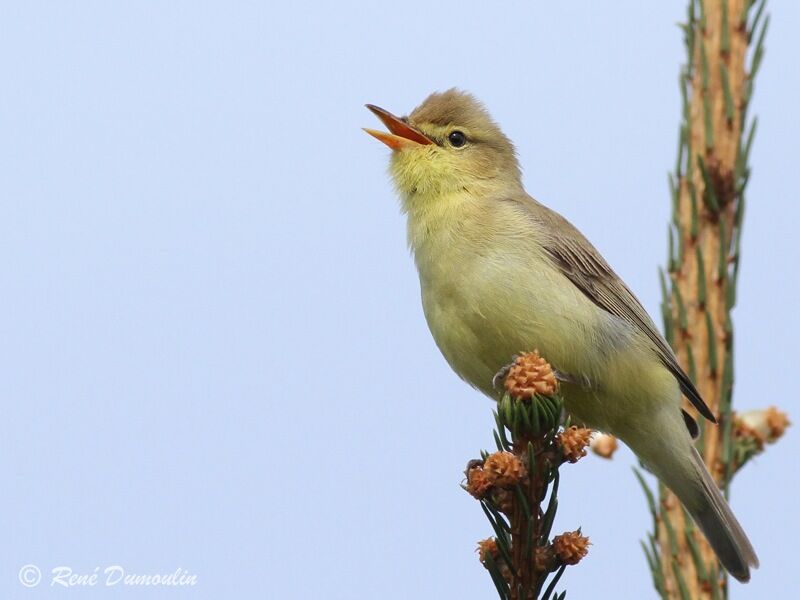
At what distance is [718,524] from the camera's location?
4312 mm

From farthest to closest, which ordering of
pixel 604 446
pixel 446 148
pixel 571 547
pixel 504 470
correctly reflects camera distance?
pixel 446 148
pixel 604 446
pixel 504 470
pixel 571 547

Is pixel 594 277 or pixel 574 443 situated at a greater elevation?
pixel 594 277

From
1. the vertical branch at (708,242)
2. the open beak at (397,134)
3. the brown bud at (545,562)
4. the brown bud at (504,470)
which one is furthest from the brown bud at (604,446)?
the open beak at (397,134)

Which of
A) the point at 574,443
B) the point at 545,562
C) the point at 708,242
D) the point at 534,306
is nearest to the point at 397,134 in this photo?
the point at 534,306

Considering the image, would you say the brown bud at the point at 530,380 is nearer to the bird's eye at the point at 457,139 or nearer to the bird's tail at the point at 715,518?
the bird's tail at the point at 715,518

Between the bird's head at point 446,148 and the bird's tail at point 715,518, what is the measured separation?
6.25 ft

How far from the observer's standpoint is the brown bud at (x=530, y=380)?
322 centimetres

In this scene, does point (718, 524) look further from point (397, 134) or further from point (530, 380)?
point (397, 134)

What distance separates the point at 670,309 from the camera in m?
4.02

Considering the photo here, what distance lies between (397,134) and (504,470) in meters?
3.17

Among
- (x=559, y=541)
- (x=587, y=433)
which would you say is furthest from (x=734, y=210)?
(x=559, y=541)

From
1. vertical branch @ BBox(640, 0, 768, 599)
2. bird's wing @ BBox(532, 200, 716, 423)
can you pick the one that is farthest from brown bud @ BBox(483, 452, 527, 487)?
bird's wing @ BBox(532, 200, 716, 423)

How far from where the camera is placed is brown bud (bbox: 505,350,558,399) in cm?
322

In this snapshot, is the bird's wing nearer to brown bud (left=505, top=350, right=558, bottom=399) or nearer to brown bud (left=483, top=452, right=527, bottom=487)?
brown bud (left=505, top=350, right=558, bottom=399)
